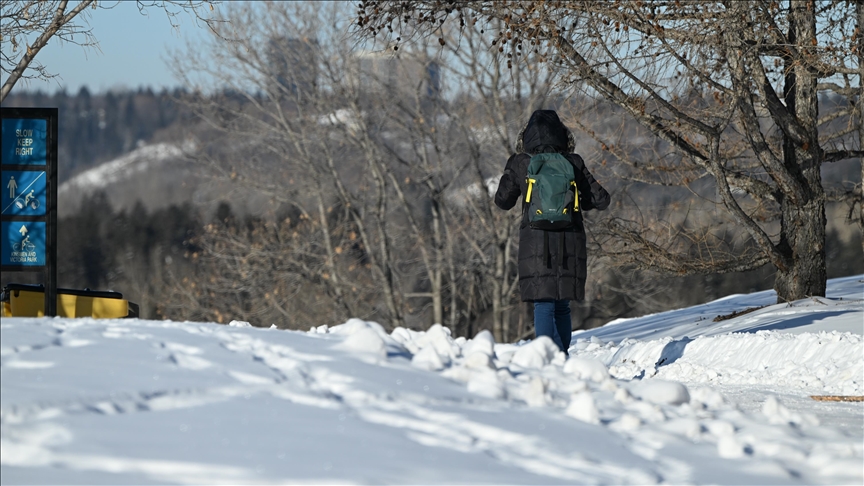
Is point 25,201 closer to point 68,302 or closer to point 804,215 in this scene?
point 68,302

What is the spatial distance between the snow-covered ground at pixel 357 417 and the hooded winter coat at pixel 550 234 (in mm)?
927

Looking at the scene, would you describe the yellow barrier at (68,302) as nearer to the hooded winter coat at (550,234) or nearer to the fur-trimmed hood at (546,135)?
the hooded winter coat at (550,234)

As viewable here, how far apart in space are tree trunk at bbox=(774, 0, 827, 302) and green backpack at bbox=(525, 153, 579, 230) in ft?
19.1

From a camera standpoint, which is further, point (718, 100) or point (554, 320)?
point (718, 100)

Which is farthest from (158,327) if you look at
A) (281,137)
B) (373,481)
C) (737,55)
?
(281,137)

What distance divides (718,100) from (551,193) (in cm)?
602

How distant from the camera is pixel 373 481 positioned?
246 centimetres

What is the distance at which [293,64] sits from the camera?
23.2 metres

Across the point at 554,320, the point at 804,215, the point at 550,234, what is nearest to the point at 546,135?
the point at 550,234

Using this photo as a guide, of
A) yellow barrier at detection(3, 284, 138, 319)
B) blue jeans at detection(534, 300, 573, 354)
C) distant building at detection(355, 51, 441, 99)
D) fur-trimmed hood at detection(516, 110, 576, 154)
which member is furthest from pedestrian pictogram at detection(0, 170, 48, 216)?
distant building at detection(355, 51, 441, 99)

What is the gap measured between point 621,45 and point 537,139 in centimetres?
396

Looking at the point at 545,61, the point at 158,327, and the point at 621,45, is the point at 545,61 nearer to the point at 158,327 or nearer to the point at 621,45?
the point at 621,45

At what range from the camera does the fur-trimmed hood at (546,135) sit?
17.0 feet

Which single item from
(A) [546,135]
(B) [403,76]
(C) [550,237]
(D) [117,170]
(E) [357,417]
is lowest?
(E) [357,417]
